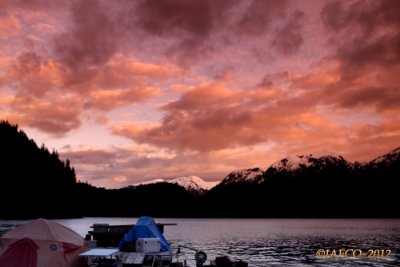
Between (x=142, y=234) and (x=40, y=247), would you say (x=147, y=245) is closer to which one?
(x=142, y=234)

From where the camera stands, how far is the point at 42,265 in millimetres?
28984

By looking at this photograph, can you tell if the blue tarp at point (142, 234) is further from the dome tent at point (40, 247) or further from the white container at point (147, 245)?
the dome tent at point (40, 247)

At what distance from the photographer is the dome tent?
2881 centimetres

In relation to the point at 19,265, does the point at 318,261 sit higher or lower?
lower

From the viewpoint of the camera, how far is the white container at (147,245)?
110ft

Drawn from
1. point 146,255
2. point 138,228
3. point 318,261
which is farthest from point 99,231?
point 318,261

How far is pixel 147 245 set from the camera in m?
33.7

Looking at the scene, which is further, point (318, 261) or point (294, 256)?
point (294, 256)

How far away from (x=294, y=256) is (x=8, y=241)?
5063cm

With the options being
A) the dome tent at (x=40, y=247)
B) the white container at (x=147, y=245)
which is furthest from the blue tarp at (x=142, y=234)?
the dome tent at (x=40, y=247)

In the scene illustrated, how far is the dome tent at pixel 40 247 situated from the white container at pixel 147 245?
15.4 feet

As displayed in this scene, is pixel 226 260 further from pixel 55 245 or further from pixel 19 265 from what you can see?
pixel 19 265

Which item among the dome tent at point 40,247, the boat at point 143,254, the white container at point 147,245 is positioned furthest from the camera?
the white container at point 147,245

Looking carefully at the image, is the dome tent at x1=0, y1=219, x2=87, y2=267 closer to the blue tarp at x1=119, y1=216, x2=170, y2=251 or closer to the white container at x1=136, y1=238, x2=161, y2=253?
the white container at x1=136, y1=238, x2=161, y2=253
